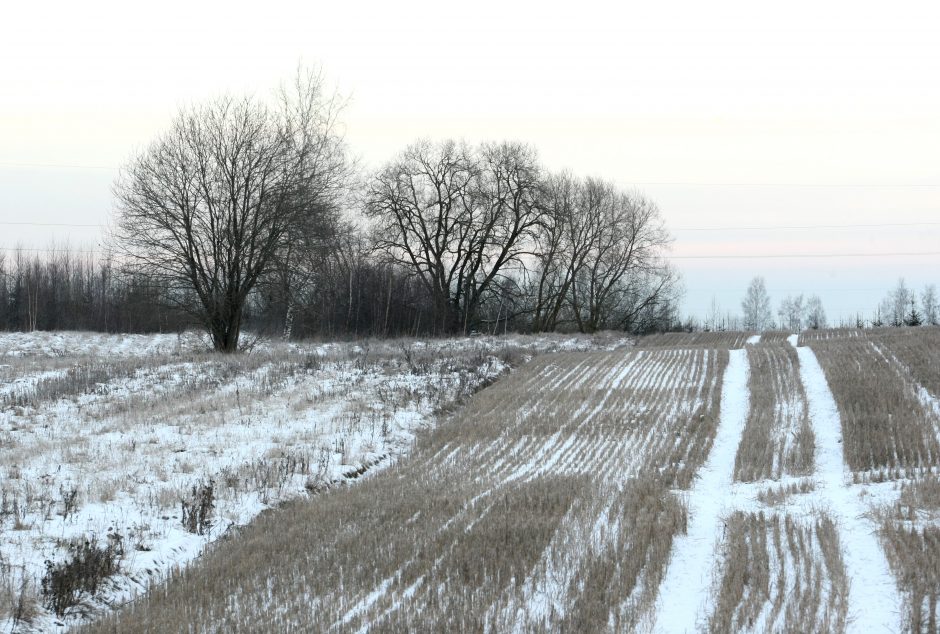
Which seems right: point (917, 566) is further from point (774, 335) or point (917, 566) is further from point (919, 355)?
point (774, 335)

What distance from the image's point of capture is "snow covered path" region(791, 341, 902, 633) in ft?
19.0

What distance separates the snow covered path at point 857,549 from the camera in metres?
5.79

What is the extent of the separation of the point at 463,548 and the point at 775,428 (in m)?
10.4

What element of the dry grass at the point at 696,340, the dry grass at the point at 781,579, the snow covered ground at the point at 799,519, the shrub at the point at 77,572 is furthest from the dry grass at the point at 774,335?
the shrub at the point at 77,572

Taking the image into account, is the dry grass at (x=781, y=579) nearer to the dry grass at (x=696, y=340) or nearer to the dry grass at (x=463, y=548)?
the dry grass at (x=463, y=548)

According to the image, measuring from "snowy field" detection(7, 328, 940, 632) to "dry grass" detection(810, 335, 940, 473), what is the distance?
3.2 inches

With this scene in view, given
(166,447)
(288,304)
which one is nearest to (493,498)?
(166,447)

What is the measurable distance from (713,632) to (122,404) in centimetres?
1449

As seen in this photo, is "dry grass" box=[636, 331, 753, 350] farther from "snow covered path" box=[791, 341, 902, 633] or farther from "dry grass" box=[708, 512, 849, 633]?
"dry grass" box=[708, 512, 849, 633]

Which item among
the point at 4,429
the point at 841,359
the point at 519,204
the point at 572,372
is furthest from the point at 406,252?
the point at 4,429

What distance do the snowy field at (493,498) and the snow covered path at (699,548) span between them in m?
0.03

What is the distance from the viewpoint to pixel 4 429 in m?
13.6

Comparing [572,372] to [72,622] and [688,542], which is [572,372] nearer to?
[688,542]

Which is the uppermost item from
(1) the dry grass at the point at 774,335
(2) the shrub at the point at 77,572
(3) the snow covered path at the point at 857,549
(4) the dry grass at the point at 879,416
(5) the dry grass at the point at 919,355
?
(1) the dry grass at the point at 774,335
